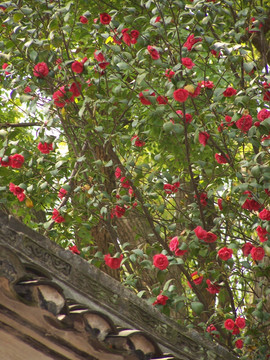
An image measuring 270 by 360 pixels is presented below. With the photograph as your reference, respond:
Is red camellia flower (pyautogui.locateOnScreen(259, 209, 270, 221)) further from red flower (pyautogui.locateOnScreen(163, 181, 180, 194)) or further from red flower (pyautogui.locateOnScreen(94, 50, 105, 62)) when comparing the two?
red flower (pyautogui.locateOnScreen(94, 50, 105, 62))

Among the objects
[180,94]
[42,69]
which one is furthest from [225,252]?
[42,69]

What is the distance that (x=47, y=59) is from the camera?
199 inches

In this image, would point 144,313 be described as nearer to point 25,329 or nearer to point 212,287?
point 25,329

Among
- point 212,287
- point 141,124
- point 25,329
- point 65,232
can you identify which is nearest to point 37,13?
point 141,124

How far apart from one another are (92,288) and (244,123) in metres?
2.12

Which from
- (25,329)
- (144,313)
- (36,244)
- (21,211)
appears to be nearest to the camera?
(25,329)

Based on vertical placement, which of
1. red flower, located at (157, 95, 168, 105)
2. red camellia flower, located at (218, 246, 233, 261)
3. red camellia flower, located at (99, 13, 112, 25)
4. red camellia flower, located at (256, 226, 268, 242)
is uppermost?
red camellia flower, located at (99, 13, 112, 25)

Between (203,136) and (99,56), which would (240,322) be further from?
(99,56)

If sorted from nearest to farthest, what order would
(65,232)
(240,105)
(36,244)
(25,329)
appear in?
(25,329), (36,244), (240,105), (65,232)

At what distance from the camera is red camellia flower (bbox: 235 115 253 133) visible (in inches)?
176

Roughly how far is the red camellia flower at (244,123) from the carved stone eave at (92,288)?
176 centimetres

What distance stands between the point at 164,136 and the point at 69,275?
310cm

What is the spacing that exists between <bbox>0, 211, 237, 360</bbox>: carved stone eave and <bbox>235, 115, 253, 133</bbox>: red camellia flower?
1.76 meters

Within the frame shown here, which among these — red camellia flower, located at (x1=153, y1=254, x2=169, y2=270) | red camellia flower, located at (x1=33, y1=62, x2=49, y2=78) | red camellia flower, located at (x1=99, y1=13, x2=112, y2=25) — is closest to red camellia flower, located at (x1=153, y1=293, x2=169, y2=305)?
Result: red camellia flower, located at (x1=153, y1=254, x2=169, y2=270)
